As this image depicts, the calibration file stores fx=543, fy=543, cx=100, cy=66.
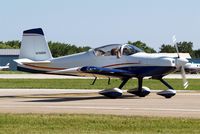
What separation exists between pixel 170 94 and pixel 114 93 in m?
2.28

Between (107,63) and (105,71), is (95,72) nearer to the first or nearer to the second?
(105,71)

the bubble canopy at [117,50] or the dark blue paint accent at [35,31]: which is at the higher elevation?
the dark blue paint accent at [35,31]

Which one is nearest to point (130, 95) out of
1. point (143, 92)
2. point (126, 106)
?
point (143, 92)

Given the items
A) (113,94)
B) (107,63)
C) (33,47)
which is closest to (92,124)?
(113,94)

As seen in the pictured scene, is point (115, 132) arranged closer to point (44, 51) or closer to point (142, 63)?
point (142, 63)

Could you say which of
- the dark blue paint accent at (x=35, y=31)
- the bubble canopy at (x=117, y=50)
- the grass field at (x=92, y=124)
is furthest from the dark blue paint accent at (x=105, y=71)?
the grass field at (x=92, y=124)

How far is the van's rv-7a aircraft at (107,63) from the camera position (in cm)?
2239

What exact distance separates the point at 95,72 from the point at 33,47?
437 cm

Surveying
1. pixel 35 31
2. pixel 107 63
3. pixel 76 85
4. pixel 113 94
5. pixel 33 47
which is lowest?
pixel 76 85

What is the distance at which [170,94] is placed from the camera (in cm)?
2212

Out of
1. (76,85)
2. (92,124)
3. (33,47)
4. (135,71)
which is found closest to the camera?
(92,124)

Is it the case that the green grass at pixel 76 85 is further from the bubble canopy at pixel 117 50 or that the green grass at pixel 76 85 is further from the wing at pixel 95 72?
the wing at pixel 95 72

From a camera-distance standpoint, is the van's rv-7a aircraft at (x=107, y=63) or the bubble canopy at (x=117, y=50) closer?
the van's rv-7a aircraft at (x=107, y=63)

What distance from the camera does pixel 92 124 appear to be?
1276cm
